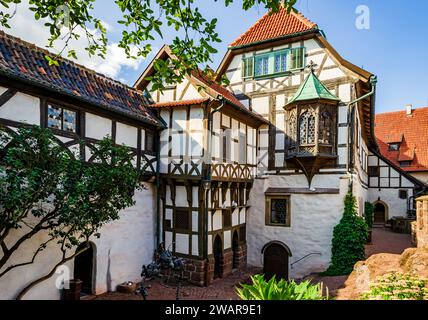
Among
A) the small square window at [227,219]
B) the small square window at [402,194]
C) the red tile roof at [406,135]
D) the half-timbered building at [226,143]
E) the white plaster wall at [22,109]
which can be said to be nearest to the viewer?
the white plaster wall at [22,109]

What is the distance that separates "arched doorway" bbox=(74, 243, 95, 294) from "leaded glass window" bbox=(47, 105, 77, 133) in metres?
3.87

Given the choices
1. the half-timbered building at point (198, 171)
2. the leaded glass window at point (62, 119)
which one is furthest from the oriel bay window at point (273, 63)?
the leaded glass window at point (62, 119)

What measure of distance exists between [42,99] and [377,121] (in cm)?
2964

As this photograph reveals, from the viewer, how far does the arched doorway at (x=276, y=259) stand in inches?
559

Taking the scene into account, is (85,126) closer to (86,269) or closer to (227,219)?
(86,269)

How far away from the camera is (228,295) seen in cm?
1062

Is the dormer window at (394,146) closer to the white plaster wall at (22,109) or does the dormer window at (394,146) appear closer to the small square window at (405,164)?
the small square window at (405,164)

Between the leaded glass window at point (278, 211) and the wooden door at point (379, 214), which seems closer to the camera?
the leaded glass window at point (278, 211)

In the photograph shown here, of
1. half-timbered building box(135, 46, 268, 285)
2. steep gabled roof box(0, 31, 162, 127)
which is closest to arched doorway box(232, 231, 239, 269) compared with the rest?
half-timbered building box(135, 46, 268, 285)

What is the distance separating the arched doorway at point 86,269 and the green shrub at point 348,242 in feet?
30.9

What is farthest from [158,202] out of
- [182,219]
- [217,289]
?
[217,289]

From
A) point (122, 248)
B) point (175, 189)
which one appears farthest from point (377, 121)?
point (122, 248)

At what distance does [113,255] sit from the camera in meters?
10.4
